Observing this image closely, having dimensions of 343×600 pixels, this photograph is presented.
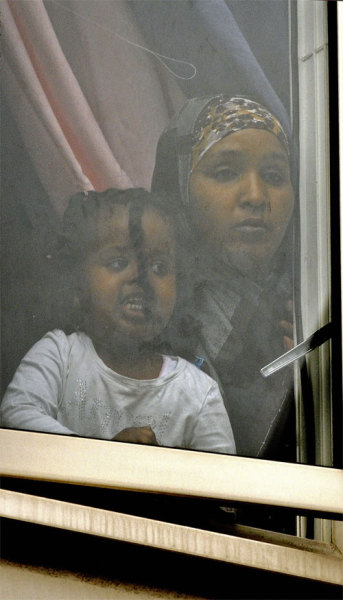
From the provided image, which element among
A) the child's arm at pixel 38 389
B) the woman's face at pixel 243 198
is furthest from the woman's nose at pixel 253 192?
the child's arm at pixel 38 389

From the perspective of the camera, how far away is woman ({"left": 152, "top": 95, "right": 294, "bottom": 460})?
0.85m

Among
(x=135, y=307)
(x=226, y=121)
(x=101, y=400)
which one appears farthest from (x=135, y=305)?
(x=226, y=121)

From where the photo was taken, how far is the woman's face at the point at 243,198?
33.5 inches

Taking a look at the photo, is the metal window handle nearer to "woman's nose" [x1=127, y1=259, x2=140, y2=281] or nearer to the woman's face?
the woman's face

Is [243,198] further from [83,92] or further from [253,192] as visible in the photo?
[83,92]

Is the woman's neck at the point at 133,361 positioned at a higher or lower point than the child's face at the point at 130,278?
lower

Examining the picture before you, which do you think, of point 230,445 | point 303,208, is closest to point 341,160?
point 303,208

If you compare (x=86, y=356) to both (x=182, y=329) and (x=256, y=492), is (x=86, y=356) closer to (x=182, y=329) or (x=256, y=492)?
(x=182, y=329)

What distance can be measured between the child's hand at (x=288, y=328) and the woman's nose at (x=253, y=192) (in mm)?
119

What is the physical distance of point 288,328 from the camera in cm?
84

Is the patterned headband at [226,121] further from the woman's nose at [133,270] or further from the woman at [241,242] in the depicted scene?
the woman's nose at [133,270]

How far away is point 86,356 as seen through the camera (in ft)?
3.21

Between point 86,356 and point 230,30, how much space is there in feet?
1.43

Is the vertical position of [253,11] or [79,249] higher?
[253,11]
